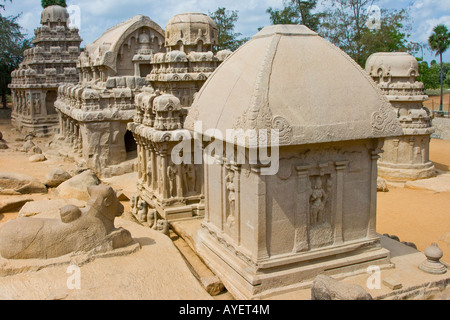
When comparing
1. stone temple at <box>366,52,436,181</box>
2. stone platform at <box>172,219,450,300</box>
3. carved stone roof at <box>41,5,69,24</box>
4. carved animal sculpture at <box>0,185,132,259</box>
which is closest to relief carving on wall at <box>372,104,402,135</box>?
stone platform at <box>172,219,450,300</box>

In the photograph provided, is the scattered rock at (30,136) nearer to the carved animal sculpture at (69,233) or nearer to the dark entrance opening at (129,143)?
the dark entrance opening at (129,143)

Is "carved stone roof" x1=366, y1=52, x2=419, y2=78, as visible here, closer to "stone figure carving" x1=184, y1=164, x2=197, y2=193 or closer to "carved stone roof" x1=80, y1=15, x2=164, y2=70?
"carved stone roof" x1=80, y1=15, x2=164, y2=70

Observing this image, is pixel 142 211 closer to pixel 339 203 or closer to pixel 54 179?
pixel 54 179

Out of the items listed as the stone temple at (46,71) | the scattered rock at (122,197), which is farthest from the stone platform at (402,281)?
the stone temple at (46,71)

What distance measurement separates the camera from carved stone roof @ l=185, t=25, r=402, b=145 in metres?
6.40

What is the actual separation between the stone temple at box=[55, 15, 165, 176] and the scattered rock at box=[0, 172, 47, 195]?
3.13 metres

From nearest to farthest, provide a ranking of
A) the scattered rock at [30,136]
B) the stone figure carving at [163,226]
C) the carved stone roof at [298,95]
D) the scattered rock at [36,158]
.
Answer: the carved stone roof at [298,95] < the stone figure carving at [163,226] < the scattered rock at [36,158] < the scattered rock at [30,136]

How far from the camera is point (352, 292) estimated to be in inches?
195

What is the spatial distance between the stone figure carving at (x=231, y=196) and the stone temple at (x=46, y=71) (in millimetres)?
23168

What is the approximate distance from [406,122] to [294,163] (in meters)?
12.8

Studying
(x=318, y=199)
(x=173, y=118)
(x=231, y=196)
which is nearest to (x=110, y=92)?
(x=173, y=118)

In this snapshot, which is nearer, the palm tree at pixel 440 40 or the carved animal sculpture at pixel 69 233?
the carved animal sculpture at pixel 69 233

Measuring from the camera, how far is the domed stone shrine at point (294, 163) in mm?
6477

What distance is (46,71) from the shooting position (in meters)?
27.6
